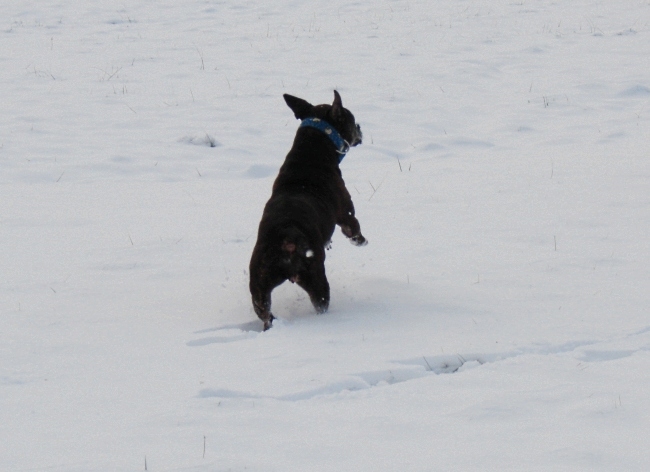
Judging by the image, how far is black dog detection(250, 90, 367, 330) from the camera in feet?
16.2

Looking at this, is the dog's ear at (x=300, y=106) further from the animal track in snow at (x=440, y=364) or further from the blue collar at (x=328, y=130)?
the animal track in snow at (x=440, y=364)

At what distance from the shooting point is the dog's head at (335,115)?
6.11 m

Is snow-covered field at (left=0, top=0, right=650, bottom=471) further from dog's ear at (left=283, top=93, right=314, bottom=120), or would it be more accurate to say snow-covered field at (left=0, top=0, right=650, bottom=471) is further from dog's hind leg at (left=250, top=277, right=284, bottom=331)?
dog's ear at (left=283, top=93, right=314, bottom=120)

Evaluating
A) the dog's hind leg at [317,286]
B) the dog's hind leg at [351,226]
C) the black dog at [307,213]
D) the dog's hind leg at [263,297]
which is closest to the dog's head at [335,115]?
the black dog at [307,213]

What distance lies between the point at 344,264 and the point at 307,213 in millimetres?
1339

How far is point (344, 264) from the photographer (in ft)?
21.2

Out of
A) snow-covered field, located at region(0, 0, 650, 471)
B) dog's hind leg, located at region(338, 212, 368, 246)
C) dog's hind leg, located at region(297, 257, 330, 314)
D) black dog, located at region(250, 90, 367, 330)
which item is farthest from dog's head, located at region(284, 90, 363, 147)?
dog's hind leg, located at region(297, 257, 330, 314)

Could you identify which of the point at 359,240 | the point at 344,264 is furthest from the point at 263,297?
the point at 344,264

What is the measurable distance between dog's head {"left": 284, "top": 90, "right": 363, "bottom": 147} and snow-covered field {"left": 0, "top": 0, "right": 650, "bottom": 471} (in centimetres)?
99

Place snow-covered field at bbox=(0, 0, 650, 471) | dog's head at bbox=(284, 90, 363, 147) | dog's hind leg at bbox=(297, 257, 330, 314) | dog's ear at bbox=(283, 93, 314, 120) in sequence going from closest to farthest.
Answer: snow-covered field at bbox=(0, 0, 650, 471)
dog's hind leg at bbox=(297, 257, 330, 314)
dog's head at bbox=(284, 90, 363, 147)
dog's ear at bbox=(283, 93, 314, 120)

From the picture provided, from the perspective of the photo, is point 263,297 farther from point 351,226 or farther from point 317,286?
point 351,226

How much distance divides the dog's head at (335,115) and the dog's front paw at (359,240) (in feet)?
2.35

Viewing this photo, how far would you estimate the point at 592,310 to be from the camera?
498cm

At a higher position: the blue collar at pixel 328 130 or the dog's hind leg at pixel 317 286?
the blue collar at pixel 328 130
